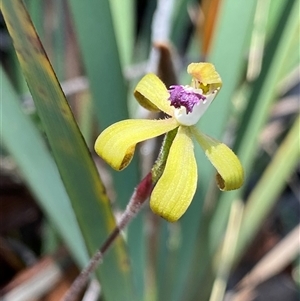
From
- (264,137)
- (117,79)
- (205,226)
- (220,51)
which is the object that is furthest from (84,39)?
(264,137)

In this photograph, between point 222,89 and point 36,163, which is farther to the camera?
point 222,89

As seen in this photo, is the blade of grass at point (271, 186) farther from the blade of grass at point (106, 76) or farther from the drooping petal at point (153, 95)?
the drooping petal at point (153, 95)

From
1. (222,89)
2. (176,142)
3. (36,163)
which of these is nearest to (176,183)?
(176,142)

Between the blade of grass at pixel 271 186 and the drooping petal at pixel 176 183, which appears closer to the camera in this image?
the drooping petal at pixel 176 183

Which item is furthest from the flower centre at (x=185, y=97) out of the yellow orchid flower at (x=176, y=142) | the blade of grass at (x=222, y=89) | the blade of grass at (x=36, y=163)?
the blade of grass at (x=222, y=89)

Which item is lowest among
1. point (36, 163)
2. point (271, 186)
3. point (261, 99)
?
point (271, 186)

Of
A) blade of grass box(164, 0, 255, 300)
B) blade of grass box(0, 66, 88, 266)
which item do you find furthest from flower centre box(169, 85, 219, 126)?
blade of grass box(164, 0, 255, 300)

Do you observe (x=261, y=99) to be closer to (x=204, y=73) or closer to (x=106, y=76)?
(x=106, y=76)
